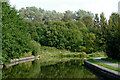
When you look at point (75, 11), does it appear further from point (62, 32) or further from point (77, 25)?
point (62, 32)

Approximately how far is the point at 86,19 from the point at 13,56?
68478 millimetres

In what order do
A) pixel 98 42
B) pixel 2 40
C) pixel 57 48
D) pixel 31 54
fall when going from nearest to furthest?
pixel 2 40 → pixel 98 42 → pixel 31 54 → pixel 57 48

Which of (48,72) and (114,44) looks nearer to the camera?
(48,72)

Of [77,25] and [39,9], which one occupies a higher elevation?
[39,9]

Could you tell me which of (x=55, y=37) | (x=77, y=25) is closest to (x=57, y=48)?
(x=55, y=37)

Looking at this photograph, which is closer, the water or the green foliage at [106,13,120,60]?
the water

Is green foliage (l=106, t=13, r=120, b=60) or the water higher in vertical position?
green foliage (l=106, t=13, r=120, b=60)

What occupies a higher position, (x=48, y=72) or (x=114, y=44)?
(x=114, y=44)

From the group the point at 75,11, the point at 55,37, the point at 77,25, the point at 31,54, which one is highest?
the point at 75,11

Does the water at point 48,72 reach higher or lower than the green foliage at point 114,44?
lower

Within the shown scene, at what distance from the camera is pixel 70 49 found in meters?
70.6

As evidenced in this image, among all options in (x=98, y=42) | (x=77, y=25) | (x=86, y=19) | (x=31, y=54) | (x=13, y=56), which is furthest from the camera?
(x=86, y=19)

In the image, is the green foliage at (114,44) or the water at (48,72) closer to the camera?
the water at (48,72)

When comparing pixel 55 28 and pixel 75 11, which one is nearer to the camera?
pixel 55 28
